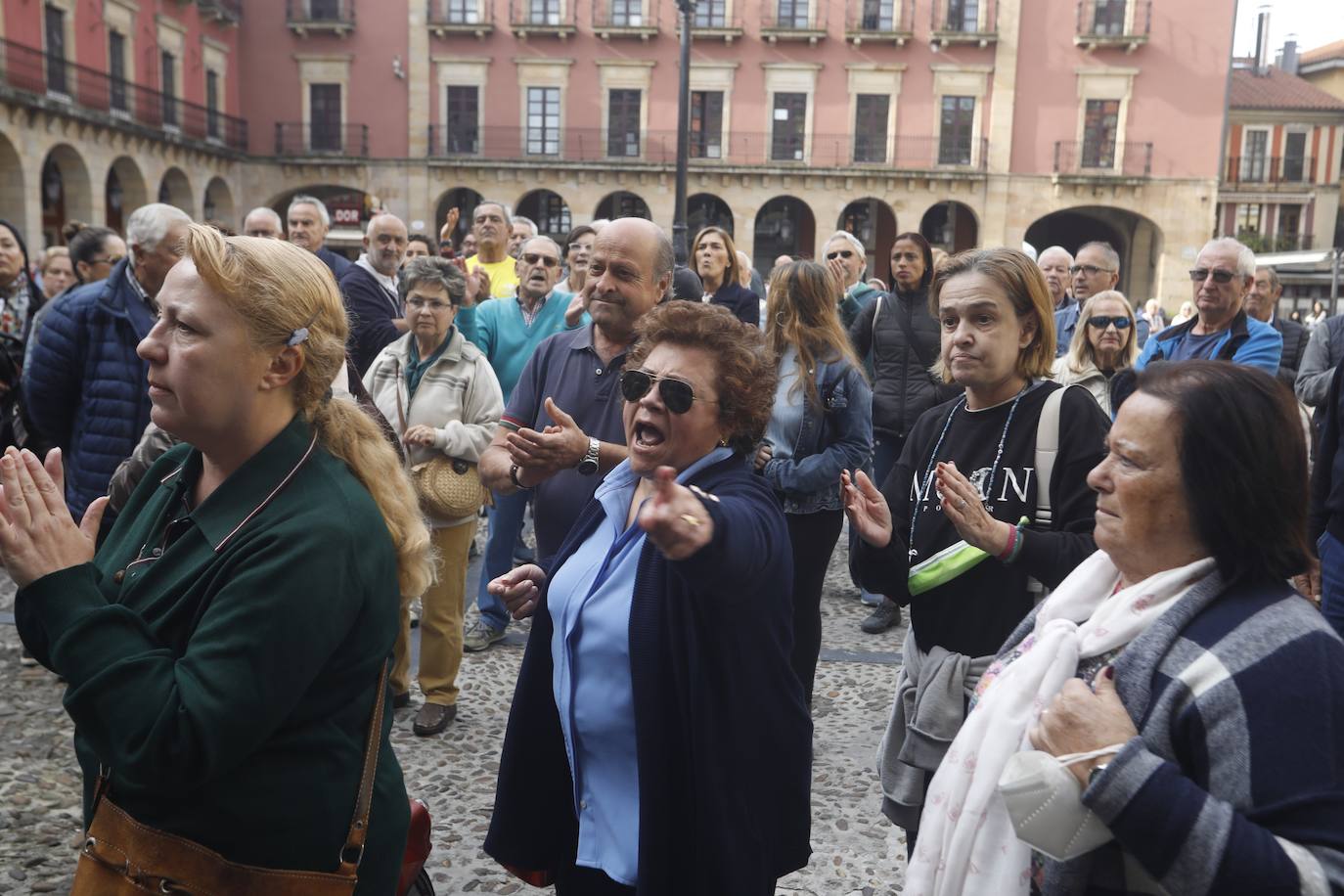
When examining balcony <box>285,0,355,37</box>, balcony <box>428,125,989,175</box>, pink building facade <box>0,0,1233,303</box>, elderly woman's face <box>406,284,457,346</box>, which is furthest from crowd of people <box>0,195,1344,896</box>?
balcony <box>285,0,355,37</box>

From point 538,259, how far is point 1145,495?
4.57 m

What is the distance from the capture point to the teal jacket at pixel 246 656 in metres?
1.55

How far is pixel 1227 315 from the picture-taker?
15.1ft

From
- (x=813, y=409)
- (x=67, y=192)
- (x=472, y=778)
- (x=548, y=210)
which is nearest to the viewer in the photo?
(x=472, y=778)

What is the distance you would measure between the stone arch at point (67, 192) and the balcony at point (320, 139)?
8.23 metres

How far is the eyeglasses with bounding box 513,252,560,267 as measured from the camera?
5773 millimetres

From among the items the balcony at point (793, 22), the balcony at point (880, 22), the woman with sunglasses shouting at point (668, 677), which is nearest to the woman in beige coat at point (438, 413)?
the woman with sunglasses shouting at point (668, 677)

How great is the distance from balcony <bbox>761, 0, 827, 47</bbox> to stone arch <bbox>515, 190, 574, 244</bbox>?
8.11m

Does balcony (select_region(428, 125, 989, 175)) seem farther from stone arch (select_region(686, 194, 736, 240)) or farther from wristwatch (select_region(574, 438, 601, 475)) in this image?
wristwatch (select_region(574, 438, 601, 475))

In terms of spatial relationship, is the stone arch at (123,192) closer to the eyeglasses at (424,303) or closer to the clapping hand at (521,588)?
the eyeglasses at (424,303)

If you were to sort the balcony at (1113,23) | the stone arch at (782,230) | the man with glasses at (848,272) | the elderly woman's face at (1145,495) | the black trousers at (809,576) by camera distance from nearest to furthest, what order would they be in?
the elderly woman's face at (1145,495) → the black trousers at (809,576) → the man with glasses at (848,272) → the balcony at (1113,23) → the stone arch at (782,230)

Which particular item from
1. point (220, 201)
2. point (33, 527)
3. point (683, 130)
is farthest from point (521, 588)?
point (220, 201)

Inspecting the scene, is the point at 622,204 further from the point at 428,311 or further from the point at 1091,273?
the point at 428,311

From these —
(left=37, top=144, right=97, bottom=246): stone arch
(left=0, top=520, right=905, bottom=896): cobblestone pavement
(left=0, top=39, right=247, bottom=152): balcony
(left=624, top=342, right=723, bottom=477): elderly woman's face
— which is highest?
(left=0, top=39, right=247, bottom=152): balcony
